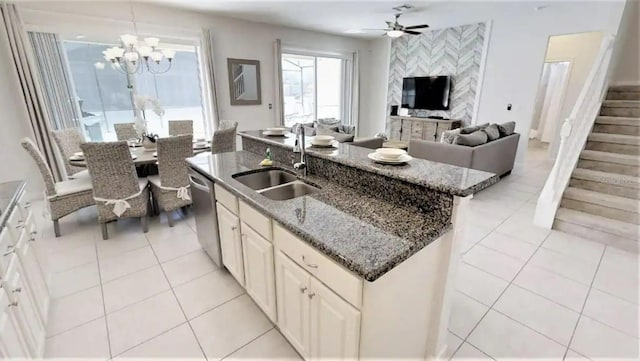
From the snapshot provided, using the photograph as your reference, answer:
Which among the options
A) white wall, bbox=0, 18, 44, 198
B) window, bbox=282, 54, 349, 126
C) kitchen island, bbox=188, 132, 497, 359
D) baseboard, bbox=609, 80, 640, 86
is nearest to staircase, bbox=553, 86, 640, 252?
baseboard, bbox=609, 80, 640, 86

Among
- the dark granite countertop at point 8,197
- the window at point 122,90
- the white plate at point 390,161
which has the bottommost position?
the dark granite countertop at point 8,197

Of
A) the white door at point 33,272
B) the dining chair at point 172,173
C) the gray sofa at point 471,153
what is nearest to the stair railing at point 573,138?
the gray sofa at point 471,153

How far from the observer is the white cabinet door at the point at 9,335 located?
3.78 ft

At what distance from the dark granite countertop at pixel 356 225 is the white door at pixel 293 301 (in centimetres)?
23

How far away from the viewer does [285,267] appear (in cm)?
144

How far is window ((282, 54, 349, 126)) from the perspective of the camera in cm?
687

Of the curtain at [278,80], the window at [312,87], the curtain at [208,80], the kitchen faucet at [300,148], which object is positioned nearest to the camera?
the kitchen faucet at [300,148]

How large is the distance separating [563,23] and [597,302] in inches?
188

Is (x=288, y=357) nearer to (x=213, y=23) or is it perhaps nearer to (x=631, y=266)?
(x=631, y=266)

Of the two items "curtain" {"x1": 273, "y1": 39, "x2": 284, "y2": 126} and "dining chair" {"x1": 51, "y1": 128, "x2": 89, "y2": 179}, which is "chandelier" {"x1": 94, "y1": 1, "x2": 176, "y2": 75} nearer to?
"dining chair" {"x1": 51, "y1": 128, "x2": 89, "y2": 179}

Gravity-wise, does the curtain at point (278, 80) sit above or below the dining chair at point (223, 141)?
above

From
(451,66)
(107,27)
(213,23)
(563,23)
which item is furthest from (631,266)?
(107,27)

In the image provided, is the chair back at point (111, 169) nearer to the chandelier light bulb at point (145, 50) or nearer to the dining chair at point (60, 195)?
the dining chair at point (60, 195)

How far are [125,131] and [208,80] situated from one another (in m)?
1.61
